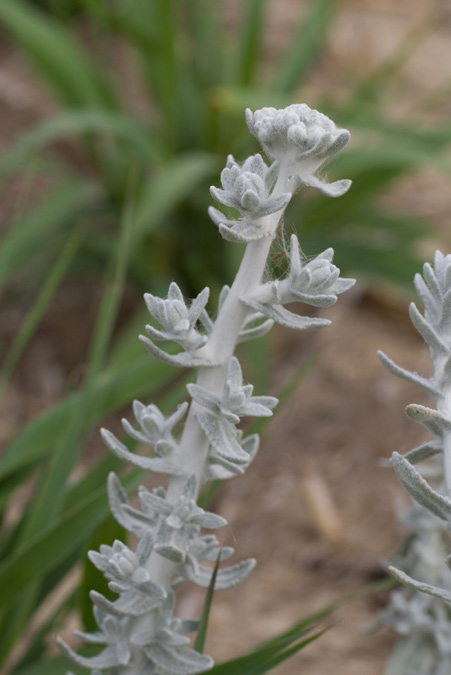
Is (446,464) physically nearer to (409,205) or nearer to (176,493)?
(176,493)

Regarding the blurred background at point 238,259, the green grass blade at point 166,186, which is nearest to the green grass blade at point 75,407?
the blurred background at point 238,259

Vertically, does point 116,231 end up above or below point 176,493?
above

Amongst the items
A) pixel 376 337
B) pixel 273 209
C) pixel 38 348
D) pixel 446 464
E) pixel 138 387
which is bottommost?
pixel 446 464

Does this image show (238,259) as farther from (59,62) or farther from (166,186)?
(59,62)

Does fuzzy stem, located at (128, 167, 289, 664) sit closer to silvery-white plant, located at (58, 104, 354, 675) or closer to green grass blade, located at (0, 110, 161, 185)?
silvery-white plant, located at (58, 104, 354, 675)

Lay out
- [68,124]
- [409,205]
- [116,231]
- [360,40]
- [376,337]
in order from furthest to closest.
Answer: [360,40], [409,205], [116,231], [376,337], [68,124]

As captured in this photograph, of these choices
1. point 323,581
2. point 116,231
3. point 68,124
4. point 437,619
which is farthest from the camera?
point 116,231

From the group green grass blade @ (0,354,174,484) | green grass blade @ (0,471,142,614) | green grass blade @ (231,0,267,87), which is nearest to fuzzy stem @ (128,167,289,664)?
green grass blade @ (0,471,142,614)

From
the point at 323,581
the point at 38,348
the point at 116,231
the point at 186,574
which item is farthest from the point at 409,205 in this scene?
the point at 186,574
